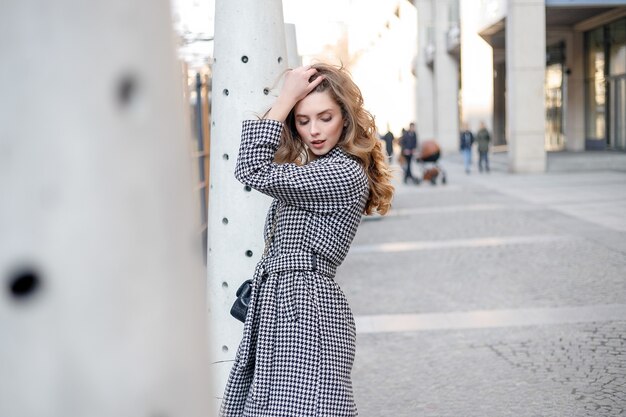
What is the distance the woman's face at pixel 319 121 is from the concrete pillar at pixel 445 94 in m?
38.9

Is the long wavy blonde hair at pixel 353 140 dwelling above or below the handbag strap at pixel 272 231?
above

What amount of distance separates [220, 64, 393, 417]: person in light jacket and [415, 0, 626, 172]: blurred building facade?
23.8 meters

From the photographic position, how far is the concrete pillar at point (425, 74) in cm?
4588

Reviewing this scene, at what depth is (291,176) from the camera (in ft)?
9.23

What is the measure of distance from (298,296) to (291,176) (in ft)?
1.29

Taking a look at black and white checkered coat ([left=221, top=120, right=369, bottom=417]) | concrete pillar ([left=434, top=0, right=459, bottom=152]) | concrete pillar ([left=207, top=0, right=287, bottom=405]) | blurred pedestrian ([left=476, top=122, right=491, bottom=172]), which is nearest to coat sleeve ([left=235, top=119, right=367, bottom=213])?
black and white checkered coat ([left=221, top=120, right=369, bottom=417])

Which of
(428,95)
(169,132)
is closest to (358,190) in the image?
(169,132)

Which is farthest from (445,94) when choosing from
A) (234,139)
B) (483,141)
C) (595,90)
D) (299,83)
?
(299,83)

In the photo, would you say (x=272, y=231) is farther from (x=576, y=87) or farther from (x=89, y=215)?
(x=576, y=87)

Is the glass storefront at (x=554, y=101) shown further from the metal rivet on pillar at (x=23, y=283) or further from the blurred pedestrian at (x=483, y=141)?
the metal rivet on pillar at (x=23, y=283)

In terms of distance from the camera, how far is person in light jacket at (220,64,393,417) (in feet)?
9.21

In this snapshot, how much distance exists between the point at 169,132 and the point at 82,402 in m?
0.28

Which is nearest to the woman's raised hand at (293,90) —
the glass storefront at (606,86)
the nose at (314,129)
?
the nose at (314,129)

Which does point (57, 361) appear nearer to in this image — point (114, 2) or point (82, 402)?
point (82, 402)
